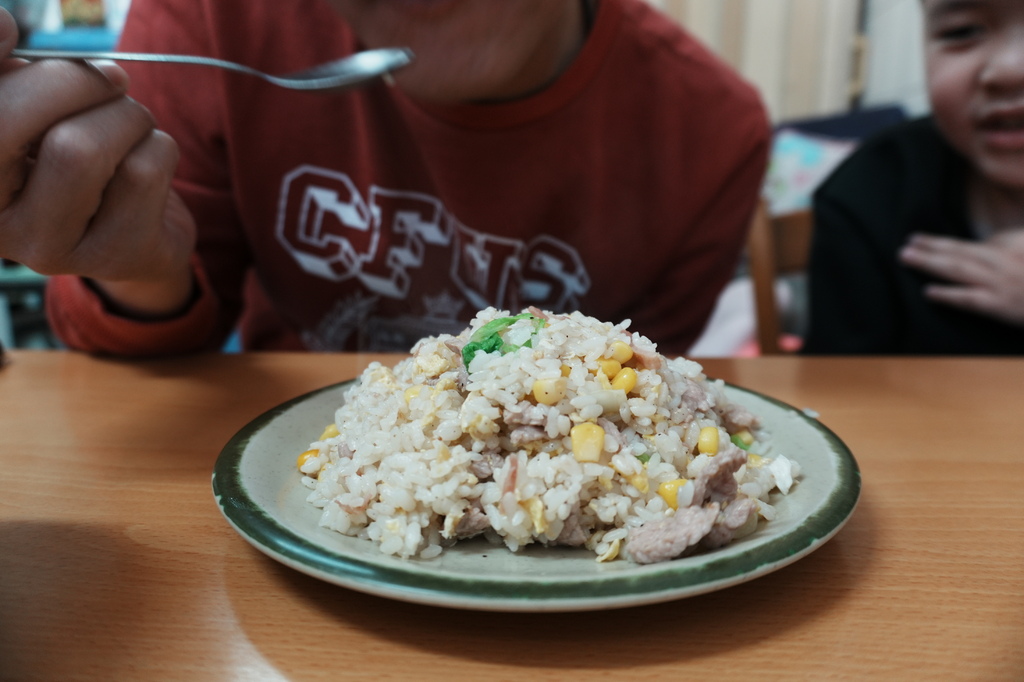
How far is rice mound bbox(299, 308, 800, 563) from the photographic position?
636 millimetres

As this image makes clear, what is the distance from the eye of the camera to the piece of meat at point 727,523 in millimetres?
622

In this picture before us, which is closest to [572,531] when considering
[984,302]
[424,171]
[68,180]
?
[68,180]

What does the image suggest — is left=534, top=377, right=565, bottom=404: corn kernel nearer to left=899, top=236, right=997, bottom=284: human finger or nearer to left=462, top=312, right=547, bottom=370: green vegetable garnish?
left=462, top=312, right=547, bottom=370: green vegetable garnish

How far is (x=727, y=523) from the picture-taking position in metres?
0.63

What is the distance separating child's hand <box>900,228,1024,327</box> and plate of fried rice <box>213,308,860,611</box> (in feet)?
3.56

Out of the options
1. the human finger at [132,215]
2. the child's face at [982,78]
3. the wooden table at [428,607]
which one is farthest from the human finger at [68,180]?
the child's face at [982,78]

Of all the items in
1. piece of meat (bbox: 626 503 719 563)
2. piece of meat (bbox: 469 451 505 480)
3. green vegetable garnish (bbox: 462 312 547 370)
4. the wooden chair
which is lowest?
the wooden chair

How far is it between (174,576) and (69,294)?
0.88 metres

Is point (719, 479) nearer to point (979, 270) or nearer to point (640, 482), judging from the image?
point (640, 482)

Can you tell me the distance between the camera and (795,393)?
1.21m

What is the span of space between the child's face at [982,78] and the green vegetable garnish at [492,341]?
4.31 feet

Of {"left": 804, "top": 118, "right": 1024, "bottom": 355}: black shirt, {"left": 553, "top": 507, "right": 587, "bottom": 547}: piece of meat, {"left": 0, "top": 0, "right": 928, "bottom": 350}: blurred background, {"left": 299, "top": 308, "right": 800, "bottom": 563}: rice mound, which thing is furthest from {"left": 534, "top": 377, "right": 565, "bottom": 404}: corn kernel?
{"left": 0, "top": 0, "right": 928, "bottom": 350}: blurred background

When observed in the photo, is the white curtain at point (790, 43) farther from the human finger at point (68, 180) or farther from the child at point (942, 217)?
the human finger at point (68, 180)

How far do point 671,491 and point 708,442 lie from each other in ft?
0.32
